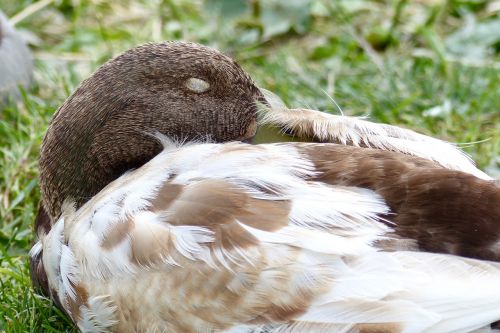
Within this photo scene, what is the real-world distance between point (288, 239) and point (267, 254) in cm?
5

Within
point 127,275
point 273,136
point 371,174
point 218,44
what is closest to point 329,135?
point 273,136

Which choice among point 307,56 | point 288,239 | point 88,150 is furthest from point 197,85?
point 307,56

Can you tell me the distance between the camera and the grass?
3639mm

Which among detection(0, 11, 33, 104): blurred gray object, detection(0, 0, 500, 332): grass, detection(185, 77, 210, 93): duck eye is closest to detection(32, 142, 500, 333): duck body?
detection(185, 77, 210, 93): duck eye

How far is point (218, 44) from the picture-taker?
15.1 feet

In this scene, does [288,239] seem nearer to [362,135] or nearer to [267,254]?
[267,254]

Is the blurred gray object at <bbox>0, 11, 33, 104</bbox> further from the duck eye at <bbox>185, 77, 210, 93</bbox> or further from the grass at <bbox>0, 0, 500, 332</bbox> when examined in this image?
the duck eye at <bbox>185, 77, 210, 93</bbox>

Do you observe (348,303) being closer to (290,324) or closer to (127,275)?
(290,324)

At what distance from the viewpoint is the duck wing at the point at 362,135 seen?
2479 millimetres

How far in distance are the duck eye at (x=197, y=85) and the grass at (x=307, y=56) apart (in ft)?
2.57

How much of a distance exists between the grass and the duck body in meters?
0.78

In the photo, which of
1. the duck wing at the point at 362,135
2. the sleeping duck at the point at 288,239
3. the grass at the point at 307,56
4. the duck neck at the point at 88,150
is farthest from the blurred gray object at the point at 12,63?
the duck wing at the point at 362,135

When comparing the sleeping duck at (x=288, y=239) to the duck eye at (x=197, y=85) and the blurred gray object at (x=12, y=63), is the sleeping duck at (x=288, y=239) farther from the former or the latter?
the blurred gray object at (x=12, y=63)

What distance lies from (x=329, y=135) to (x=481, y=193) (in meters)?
0.50
